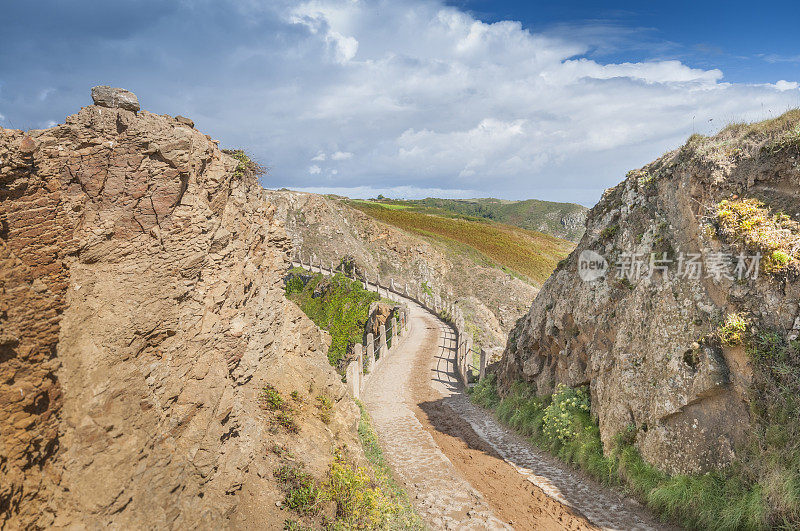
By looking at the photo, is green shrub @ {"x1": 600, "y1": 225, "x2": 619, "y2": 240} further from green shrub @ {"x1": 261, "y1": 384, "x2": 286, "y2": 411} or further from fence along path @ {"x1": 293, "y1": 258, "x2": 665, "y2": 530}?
green shrub @ {"x1": 261, "y1": 384, "x2": 286, "y2": 411}

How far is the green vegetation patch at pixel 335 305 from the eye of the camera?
2436cm

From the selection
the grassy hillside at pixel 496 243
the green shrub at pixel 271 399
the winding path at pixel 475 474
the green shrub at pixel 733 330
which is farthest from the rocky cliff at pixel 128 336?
the grassy hillside at pixel 496 243

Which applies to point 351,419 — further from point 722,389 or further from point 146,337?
point 722,389

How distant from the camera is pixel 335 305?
96.3 ft

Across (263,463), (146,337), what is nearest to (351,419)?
(263,463)

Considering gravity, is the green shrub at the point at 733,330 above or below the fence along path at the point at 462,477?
above

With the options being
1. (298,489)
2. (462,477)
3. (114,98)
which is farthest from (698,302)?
(114,98)

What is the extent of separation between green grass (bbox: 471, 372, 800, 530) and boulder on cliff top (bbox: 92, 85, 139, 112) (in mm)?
9879

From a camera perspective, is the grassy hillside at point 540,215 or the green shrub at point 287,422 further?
the grassy hillside at point 540,215

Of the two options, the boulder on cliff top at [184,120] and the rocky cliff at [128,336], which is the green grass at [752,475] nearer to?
the rocky cliff at [128,336]

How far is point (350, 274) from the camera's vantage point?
42.3 m

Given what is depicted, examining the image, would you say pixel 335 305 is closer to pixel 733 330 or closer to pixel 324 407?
pixel 324 407

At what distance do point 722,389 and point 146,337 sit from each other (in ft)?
29.0

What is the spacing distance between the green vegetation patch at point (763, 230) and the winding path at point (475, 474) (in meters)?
4.98
